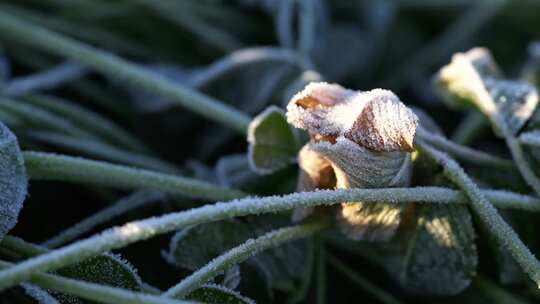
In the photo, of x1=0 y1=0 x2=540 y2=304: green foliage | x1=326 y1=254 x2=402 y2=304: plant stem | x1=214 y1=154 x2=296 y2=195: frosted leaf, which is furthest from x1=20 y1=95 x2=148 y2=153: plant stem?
x1=326 y1=254 x2=402 y2=304: plant stem

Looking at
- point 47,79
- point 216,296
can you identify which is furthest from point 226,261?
point 47,79

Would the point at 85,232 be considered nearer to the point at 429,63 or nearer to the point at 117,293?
the point at 117,293

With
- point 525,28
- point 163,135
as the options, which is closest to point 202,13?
point 163,135

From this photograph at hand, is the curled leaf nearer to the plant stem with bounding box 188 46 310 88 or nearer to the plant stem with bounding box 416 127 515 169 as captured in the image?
the plant stem with bounding box 416 127 515 169

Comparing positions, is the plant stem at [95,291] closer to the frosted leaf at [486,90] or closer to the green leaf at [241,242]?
the green leaf at [241,242]

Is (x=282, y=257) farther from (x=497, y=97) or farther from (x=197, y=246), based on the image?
(x=497, y=97)
